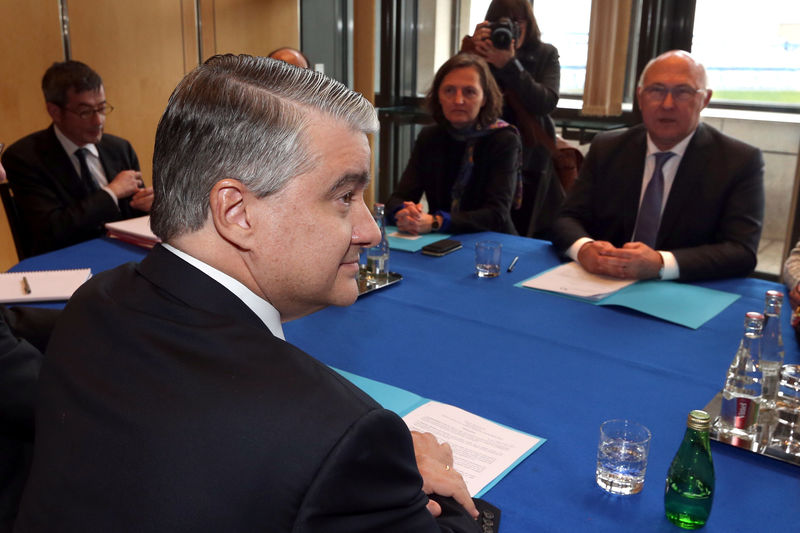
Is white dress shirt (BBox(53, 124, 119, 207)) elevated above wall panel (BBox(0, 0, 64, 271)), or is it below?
below

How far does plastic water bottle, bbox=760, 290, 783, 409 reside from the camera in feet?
4.25

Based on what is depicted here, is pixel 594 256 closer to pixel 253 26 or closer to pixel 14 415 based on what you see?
pixel 14 415

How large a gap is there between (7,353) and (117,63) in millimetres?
3893

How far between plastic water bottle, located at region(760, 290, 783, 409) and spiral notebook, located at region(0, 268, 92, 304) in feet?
5.74

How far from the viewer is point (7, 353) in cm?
126

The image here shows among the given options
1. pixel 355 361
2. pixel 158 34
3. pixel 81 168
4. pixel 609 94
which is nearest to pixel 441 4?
pixel 609 94

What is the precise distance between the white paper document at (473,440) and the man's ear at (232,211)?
0.57 metres

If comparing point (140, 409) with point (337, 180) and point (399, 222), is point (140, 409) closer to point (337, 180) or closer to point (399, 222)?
point (337, 180)

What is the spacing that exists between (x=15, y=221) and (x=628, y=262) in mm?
2368

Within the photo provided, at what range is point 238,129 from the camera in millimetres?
834

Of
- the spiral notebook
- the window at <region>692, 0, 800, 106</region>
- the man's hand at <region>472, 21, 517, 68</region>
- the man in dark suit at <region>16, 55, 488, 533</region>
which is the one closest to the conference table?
the spiral notebook

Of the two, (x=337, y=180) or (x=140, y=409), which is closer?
(x=140, y=409)

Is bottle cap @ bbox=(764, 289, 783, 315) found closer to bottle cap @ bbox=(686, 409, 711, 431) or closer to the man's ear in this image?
bottle cap @ bbox=(686, 409, 711, 431)

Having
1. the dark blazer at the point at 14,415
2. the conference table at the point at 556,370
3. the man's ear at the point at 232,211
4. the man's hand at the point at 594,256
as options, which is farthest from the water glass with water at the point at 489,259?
the man's ear at the point at 232,211
